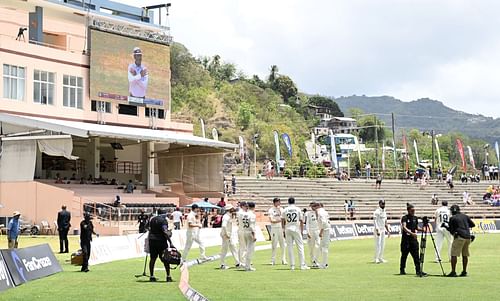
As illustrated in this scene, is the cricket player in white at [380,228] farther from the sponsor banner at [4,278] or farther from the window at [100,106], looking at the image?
the window at [100,106]

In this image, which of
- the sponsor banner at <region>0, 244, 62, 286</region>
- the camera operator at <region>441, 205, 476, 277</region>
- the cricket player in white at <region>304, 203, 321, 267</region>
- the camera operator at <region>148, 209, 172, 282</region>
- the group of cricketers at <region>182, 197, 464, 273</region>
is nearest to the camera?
the sponsor banner at <region>0, 244, 62, 286</region>

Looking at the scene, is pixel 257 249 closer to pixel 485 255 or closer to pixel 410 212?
pixel 485 255

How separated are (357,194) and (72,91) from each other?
2914cm

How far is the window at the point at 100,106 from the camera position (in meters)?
59.6

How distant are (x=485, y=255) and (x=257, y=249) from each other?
1142cm

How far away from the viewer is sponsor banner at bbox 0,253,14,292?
1845 cm

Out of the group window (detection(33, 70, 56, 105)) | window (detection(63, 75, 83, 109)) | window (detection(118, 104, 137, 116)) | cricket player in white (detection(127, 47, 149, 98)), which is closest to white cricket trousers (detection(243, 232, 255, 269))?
window (detection(33, 70, 56, 105))

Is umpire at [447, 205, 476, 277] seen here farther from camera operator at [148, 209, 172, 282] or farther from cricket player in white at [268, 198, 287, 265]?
camera operator at [148, 209, 172, 282]

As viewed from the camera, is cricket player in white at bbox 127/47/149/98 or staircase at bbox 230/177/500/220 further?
staircase at bbox 230/177/500/220

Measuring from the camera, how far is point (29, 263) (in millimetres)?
21656

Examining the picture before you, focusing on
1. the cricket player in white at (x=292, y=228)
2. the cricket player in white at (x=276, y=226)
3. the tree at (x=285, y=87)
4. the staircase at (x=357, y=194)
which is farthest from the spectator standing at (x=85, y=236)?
the tree at (x=285, y=87)

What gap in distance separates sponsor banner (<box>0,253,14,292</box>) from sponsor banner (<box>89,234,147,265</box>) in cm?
892

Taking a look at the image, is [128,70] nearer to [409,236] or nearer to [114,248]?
[114,248]

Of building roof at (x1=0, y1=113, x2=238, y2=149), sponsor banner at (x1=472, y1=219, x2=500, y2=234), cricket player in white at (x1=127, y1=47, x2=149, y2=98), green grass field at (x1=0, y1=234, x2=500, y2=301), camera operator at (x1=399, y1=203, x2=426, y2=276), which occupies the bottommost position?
sponsor banner at (x1=472, y1=219, x2=500, y2=234)
